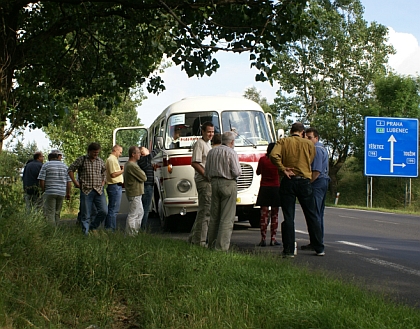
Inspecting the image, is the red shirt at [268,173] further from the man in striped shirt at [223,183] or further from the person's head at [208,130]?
the man in striped shirt at [223,183]

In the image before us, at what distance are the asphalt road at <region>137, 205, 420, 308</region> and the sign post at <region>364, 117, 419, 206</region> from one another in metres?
15.8

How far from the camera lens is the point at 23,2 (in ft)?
37.2

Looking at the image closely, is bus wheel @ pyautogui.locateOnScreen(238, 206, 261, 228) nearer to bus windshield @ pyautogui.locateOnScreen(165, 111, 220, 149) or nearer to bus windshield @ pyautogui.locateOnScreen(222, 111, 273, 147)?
bus windshield @ pyautogui.locateOnScreen(222, 111, 273, 147)

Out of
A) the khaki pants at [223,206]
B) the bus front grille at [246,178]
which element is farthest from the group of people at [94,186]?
the bus front grille at [246,178]

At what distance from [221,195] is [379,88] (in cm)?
4003

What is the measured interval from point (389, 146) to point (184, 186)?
21.6 metres

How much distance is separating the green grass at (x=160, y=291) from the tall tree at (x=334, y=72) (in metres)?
45.0

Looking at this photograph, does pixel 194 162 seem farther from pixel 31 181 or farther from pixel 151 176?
pixel 31 181

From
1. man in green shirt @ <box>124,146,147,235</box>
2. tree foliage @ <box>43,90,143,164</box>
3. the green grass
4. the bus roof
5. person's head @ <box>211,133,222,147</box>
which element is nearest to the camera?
the green grass

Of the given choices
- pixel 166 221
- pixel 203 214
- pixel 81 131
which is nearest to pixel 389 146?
pixel 81 131

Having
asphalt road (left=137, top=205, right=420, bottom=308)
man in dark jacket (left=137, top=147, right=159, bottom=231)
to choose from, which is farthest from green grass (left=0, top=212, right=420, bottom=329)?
man in dark jacket (left=137, top=147, right=159, bottom=231)

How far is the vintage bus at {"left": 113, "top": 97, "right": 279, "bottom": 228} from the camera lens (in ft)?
48.6

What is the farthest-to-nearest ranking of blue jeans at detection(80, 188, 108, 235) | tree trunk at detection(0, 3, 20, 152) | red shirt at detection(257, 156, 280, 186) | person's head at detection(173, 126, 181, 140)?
person's head at detection(173, 126, 181, 140) < blue jeans at detection(80, 188, 108, 235) < red shirt at detection(257, 156, 280, 186) < tree trunk at detection(0, 3, 20, 152)

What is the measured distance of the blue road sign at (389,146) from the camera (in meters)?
34.2
